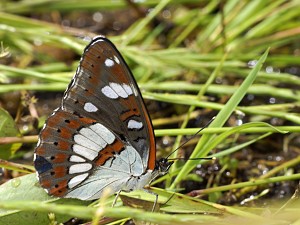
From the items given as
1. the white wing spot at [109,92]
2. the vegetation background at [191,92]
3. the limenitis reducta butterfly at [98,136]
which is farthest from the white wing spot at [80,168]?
the white wing spot at [109,92]

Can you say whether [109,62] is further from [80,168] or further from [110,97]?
[80,168]

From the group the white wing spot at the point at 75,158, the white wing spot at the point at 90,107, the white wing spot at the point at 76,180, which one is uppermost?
the white wing spot at the point at 90,107

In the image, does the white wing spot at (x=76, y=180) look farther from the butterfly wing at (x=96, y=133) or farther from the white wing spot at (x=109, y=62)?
the white wing spot at (x=109, y=62)

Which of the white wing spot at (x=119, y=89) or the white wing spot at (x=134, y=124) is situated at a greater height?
the white wing spot at (x=119, y=89)

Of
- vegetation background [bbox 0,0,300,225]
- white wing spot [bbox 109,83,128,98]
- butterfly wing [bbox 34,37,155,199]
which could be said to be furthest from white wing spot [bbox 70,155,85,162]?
white wing spot [bbox 109,83,128,98]

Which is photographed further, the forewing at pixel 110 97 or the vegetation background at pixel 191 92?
the vegetation background at pixel 191 92

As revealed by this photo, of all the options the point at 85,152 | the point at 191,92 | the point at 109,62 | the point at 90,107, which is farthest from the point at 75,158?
the point at 191,92

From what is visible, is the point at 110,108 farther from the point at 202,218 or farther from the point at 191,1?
the point at 191,1
